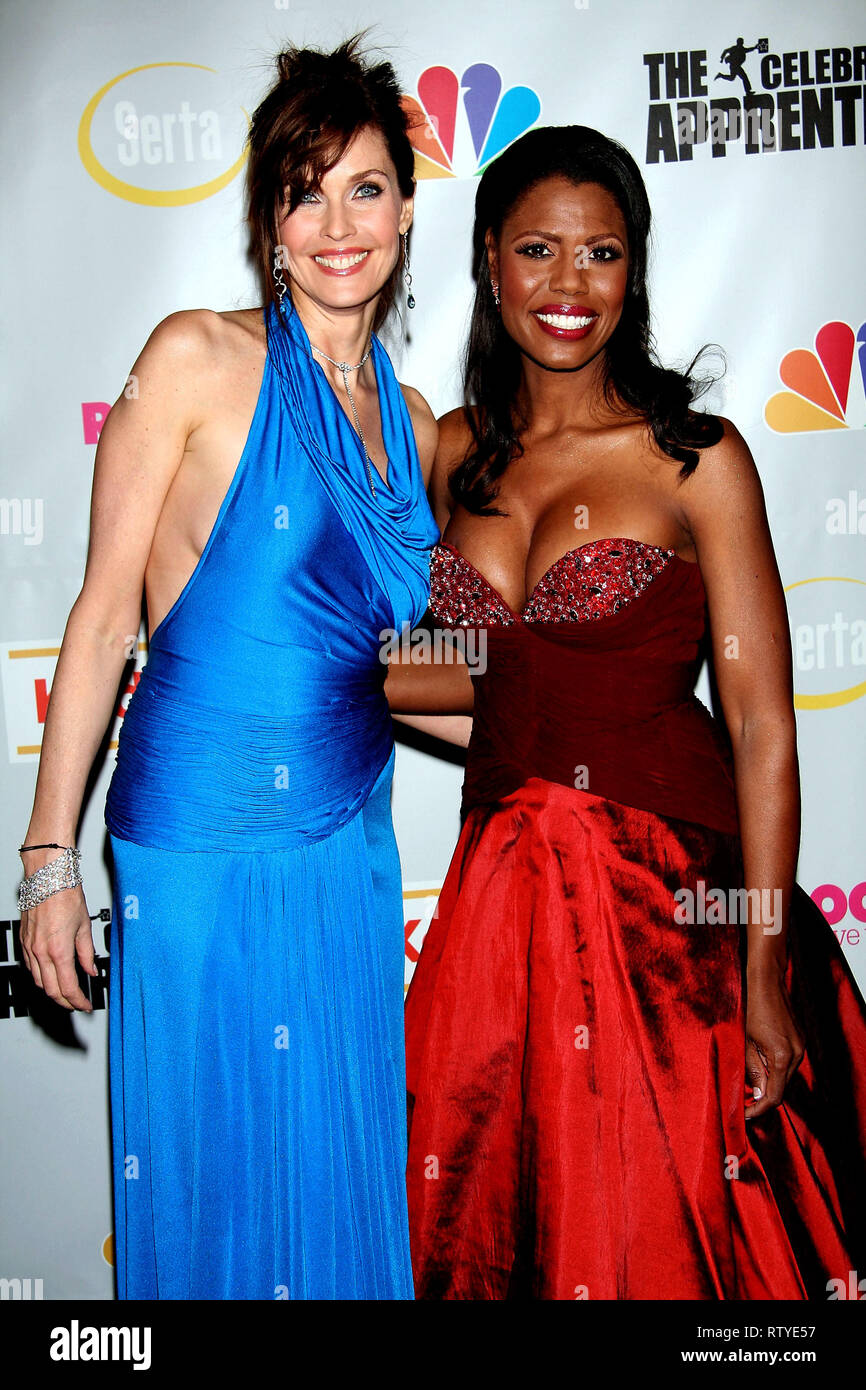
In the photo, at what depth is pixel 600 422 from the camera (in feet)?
5.12

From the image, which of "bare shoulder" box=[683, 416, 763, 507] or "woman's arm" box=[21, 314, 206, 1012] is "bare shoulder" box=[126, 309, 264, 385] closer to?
"woman's arm" box=[21, 314, 206, 1012]

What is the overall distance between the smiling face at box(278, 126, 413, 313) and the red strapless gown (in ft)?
1.39

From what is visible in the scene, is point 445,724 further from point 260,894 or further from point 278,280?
point 278,280

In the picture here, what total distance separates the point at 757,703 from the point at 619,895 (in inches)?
13.2

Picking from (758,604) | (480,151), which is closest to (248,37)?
(480,151)

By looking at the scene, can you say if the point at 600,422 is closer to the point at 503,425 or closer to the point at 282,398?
the point at 503,425

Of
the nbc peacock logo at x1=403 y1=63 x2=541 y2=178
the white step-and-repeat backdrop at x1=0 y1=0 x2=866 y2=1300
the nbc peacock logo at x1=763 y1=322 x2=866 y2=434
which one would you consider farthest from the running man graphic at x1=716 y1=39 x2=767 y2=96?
the nbc peacock logo at x1=763 y1=322 x2=866 y2=434

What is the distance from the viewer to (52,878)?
123cm

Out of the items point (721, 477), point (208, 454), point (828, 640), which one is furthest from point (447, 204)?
point (828, 640)

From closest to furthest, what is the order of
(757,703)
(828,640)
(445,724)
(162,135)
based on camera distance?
(757,703) → (445,724) → (162,135) → (828,640)

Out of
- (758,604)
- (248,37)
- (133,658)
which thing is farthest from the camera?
(133,658)

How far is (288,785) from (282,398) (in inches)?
18.4

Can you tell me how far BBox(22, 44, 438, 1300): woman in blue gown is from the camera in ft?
4.04

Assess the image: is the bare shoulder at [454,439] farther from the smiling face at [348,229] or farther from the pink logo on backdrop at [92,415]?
the pink logo on backdrop at [92,415]
